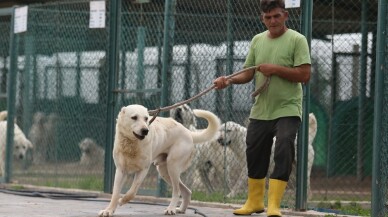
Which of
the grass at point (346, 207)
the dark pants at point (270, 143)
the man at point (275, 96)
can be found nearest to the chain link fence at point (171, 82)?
the grass at point (346, 207)

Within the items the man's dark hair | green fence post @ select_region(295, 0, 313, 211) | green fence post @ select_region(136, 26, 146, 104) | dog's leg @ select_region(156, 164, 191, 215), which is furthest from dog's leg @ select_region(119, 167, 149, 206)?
Answer: green fence post @ select_region(136, 26, 146, 104)

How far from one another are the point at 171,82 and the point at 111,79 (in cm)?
97

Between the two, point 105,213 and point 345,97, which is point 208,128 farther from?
point 345,97

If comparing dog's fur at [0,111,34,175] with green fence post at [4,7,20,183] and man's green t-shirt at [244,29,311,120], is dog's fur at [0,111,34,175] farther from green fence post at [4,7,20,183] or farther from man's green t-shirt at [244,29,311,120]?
man's green t-shirt at [244,29,311,120]

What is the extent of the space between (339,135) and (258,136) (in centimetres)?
793

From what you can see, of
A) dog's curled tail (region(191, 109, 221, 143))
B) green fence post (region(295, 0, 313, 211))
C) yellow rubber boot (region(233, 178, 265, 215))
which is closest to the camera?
yellow rubber boot (region(233, 178, 265, 215))

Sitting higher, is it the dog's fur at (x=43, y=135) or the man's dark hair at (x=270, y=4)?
the man's dark hair at (x=270, y=4)

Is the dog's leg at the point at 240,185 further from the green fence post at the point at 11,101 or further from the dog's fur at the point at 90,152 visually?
the green fence post at the point at 11,101

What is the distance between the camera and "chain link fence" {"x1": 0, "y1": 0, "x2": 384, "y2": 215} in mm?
11242

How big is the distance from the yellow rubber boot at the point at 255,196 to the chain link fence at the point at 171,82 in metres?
1.52

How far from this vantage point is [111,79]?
1179 cm

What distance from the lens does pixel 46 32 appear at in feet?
43.6

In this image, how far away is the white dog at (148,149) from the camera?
28.2ft

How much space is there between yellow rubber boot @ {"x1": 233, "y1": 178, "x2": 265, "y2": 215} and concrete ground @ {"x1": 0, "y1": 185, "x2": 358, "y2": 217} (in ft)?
1.82
